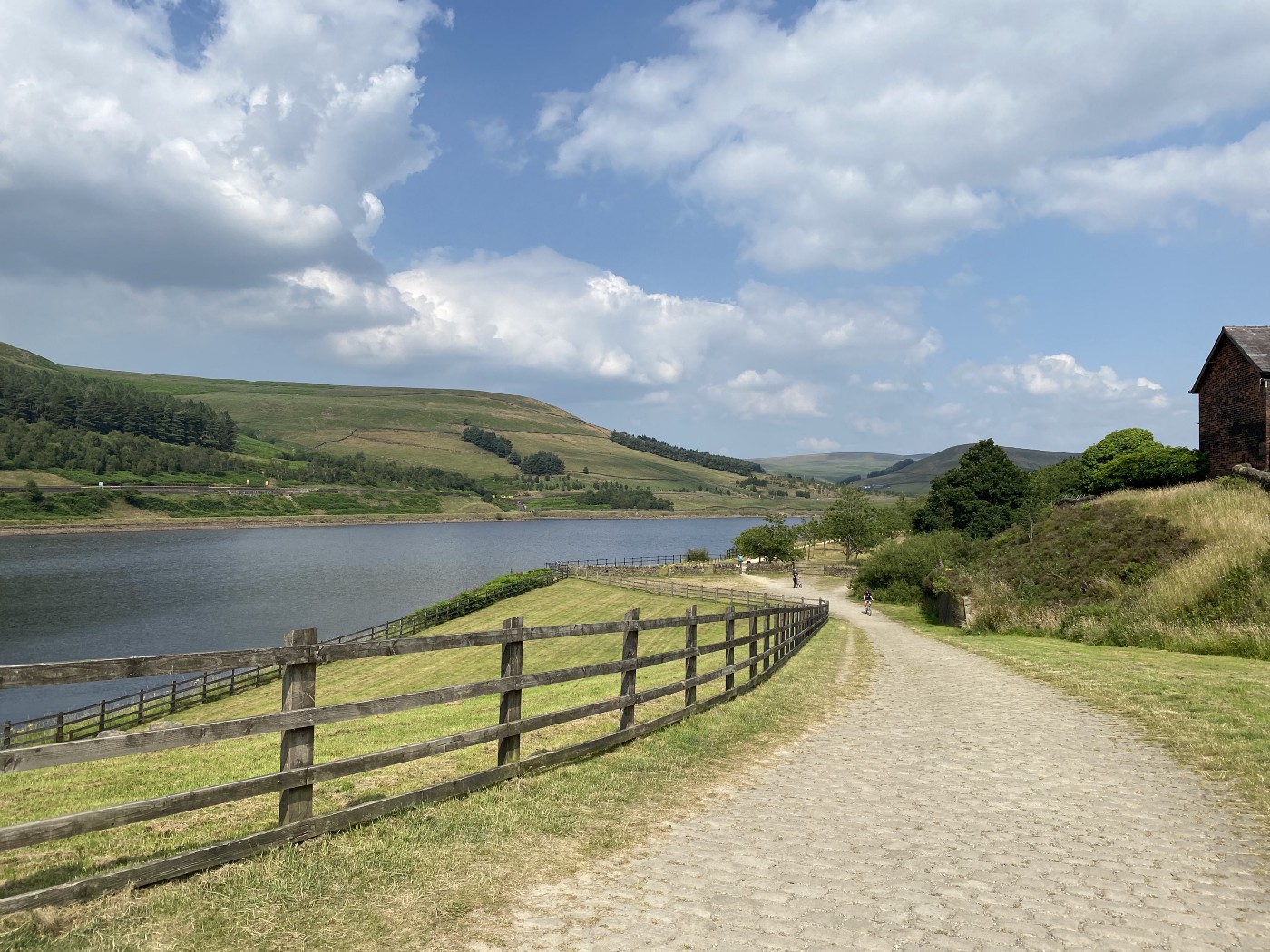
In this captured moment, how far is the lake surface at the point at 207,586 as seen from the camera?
48750 mm

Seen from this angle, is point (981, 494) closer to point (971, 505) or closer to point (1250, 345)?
point (971, 505)

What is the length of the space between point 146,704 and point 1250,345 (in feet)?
170

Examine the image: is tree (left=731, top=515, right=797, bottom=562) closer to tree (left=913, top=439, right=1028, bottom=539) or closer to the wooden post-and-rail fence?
tree (left=913, top=439, right=1028, bottom=539)

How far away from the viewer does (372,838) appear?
19.8 feet

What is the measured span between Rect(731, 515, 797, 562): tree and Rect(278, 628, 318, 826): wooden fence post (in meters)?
83.4

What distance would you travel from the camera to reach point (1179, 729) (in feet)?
36.3

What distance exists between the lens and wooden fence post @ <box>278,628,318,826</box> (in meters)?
5.78

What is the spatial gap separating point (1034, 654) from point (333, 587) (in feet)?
222

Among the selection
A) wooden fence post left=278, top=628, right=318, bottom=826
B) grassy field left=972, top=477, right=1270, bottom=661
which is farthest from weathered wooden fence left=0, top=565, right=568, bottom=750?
grassy field left=972, top=477, right=1270, bottom=661

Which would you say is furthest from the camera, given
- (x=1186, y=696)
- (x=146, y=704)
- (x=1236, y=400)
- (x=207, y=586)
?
(x=207, y=586)

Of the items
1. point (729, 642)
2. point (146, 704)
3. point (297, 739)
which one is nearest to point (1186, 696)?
point (729, 642)

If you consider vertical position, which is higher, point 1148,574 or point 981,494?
point 981,494

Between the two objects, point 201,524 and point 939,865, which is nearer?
point 939,865

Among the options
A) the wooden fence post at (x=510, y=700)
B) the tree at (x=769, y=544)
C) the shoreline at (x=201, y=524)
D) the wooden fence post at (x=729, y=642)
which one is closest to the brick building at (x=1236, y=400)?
the wooden fence post at (x=729, y=642)
